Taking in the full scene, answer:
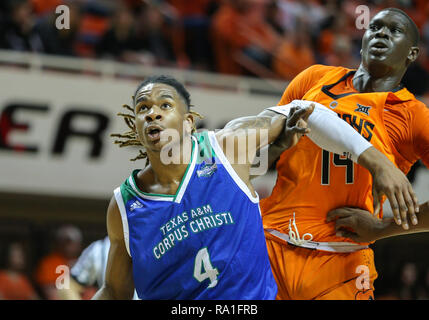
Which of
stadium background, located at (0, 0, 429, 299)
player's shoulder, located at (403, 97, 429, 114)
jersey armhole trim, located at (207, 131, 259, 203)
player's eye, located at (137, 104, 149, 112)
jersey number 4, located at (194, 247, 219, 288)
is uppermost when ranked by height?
stadium background, located at (0, 0, 429, 299)

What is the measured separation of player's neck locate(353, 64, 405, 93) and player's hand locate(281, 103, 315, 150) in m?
0.56

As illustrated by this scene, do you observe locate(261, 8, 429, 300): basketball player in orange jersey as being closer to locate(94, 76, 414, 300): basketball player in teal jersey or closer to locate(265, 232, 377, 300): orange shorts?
locate(265, 232, 377, 300): orange shorts

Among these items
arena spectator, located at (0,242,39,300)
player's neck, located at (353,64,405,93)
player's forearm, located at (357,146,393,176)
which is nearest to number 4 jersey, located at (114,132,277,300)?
player's forearm, located at (357,146,393,176)

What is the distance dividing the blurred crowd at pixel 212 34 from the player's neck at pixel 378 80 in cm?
525

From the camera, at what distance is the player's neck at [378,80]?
3695 mm

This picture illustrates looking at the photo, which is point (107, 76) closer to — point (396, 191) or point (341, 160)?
point (341, 160)

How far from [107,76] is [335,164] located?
553cm

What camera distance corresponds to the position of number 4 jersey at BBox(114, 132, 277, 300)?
300cm

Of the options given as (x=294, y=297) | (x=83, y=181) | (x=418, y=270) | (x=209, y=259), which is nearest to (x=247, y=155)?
(x=209, y=259)

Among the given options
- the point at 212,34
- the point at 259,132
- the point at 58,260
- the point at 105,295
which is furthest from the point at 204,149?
the point at 212,34

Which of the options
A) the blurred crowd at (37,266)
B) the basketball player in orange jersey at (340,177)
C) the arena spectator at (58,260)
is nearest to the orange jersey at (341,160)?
the basketball player in orange jersey at (340,177)

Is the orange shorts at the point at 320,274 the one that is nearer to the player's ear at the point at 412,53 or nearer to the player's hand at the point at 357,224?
the player's hand at the point at 357,224
